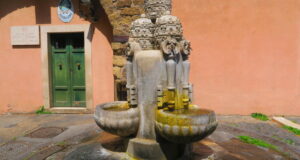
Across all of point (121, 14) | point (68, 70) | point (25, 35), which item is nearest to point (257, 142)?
point (121, 14)

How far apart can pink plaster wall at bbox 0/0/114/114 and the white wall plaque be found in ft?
0.47

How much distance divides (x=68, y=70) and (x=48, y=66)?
0.56m

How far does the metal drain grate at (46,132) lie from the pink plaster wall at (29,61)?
75.2 inches

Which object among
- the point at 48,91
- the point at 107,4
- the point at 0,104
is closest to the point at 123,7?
the point at 107,4

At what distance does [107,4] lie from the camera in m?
5.80

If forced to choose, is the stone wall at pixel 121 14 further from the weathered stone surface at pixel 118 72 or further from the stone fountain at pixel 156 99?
the stone fountain at pixel 156 99

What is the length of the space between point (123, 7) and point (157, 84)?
11.7ft

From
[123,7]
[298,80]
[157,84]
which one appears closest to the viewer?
[157,84]

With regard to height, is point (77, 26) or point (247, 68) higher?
point (77, 26)

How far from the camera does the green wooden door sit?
6889mm

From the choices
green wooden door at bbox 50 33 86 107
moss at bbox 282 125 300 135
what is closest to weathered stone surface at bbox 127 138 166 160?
moss at bbox 282 125 300 135

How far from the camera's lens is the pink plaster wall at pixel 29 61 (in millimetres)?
6656

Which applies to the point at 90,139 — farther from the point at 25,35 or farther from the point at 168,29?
the point at 25,35

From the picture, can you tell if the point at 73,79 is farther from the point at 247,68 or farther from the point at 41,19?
the point at 247,68
